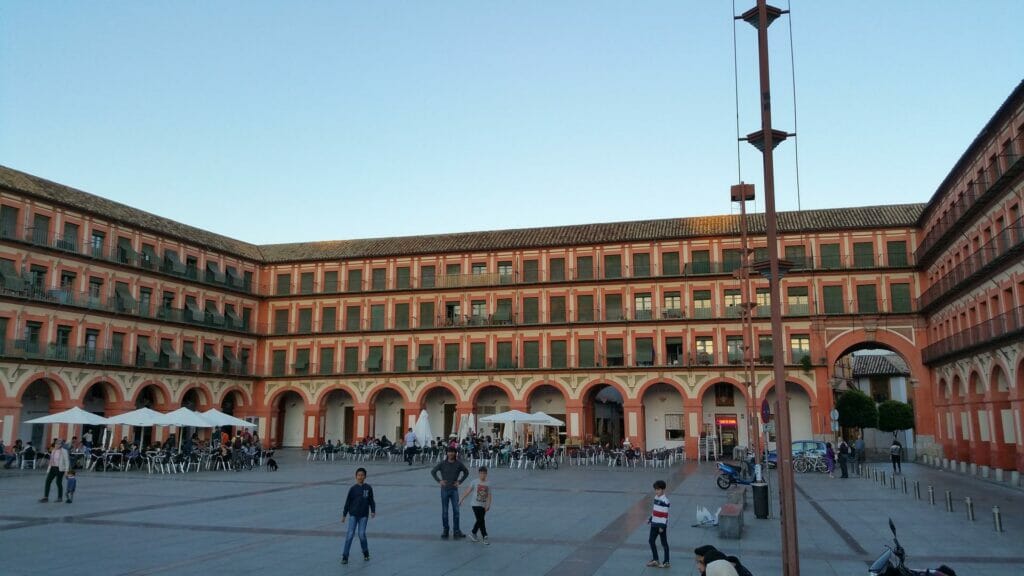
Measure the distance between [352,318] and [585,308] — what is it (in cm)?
1614

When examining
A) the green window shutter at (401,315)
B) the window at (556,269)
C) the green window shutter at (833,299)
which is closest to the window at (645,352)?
the window at (556,269)

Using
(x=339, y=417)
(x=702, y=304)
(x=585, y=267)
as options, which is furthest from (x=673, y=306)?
(x=339, y=417)

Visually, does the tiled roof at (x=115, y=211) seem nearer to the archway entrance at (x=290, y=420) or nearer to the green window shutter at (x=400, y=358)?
the archway entrance at (x=290, y=420)

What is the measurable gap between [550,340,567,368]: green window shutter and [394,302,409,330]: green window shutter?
33.5 feet

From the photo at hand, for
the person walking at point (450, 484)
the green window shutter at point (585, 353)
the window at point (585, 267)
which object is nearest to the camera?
the person walking at point (450, 484)

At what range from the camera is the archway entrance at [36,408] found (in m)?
37.5

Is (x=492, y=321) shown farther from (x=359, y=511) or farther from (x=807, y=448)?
(x=359, y=511)

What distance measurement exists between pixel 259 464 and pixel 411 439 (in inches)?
280

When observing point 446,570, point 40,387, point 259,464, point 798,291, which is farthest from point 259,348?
point 446,570

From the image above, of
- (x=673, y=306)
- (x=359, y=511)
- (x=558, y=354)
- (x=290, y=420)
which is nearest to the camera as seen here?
(x=359, y=511)

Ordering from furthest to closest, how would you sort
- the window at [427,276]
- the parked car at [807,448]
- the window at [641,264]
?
the window at [427,276]
the window at [641,264]
the parked car at [807,448]

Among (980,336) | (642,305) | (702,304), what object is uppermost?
(642,305)

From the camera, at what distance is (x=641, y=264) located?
151ft

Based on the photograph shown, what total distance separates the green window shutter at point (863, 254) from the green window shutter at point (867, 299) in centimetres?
125
